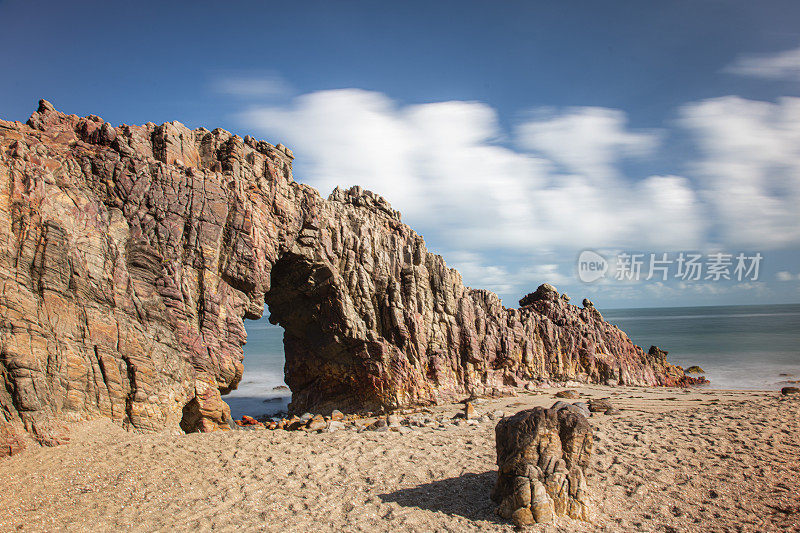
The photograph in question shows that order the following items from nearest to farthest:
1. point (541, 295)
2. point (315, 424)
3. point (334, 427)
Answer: point (334, 427), point (315, 424), point (541, 295)

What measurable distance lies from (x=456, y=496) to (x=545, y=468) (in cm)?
256

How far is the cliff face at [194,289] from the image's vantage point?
12594mm

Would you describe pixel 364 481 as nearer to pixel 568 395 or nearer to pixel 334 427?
pixel 334 427

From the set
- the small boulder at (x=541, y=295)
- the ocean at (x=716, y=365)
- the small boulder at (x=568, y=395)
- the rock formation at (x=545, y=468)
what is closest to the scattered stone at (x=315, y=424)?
the rock formation at (x=545, y=468)

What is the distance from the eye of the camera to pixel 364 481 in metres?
12.2

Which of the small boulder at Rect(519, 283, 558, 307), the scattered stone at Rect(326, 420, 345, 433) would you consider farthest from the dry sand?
the small boulder at Rect(519, 283, 558, 307)

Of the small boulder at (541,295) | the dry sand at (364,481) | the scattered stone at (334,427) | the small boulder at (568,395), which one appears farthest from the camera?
the small boulder at (541,295)

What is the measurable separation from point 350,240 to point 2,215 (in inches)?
521

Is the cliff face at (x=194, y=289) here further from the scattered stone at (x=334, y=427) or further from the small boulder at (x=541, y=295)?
the small boulder at (x=541, y=295)

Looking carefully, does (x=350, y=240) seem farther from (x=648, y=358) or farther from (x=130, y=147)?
(x=648, y=358)

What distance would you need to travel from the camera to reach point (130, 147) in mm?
16266

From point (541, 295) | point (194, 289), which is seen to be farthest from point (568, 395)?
point (194, 289)

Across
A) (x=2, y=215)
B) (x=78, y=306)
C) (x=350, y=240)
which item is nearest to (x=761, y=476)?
(x=350, y=240)

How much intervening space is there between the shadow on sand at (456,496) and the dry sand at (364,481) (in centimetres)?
5
